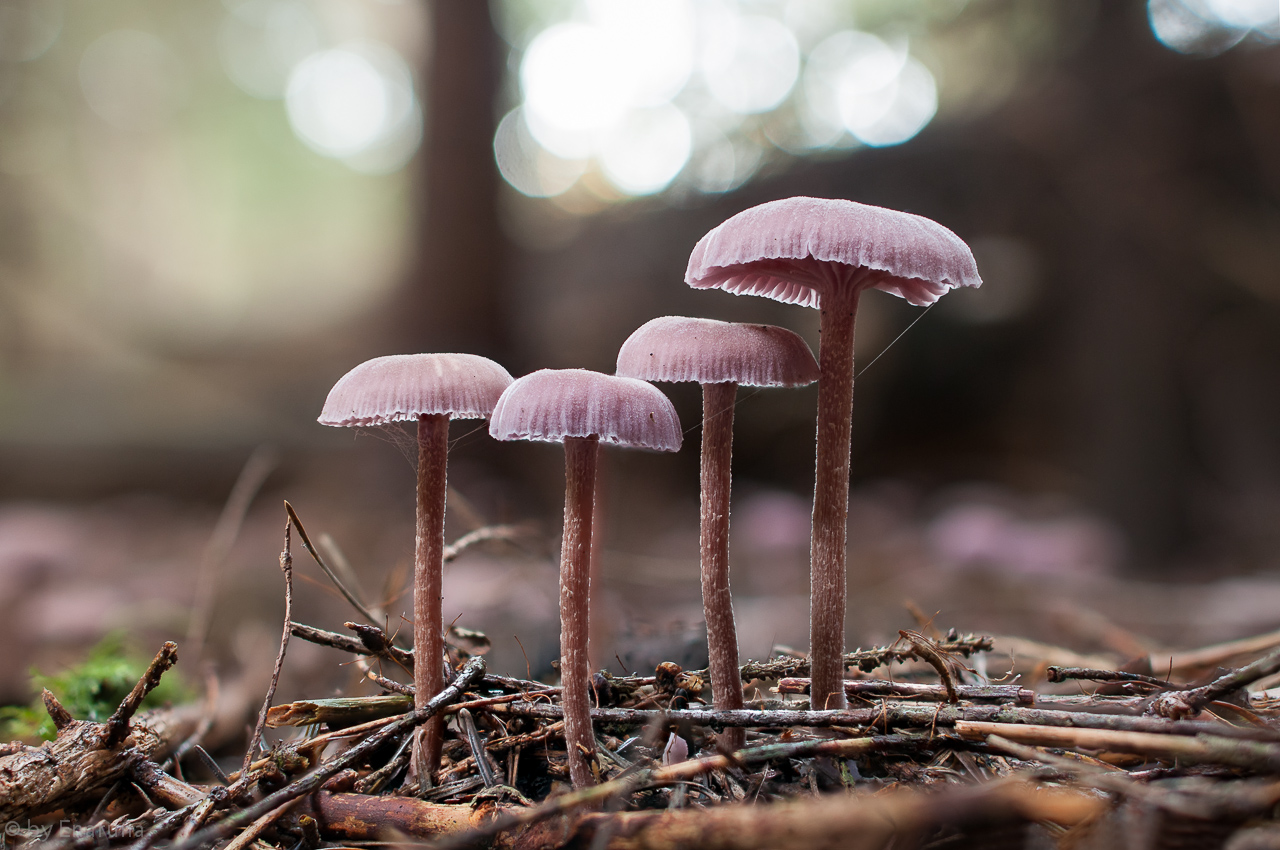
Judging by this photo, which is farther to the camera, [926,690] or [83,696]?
[83,696]

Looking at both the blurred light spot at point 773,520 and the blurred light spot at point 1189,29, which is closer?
the blurred light spot at point 773,520

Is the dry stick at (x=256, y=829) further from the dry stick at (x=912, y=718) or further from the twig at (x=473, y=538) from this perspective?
the twig at (x=473, y=538)

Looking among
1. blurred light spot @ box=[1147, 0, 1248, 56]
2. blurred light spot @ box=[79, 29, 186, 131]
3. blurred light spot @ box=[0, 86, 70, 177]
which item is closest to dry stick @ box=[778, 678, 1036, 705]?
blurred light spot @ box=[1147, 0, 1248, 56]

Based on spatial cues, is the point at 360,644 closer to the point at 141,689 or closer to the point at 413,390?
the point at 141,689

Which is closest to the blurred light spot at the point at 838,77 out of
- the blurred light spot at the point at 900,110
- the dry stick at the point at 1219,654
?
the blurred light spot at the point at 900,110

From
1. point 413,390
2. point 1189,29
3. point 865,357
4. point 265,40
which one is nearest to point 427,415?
point 413,390

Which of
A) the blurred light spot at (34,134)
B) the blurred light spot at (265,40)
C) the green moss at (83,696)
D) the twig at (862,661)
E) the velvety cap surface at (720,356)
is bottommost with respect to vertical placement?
the green moss at (83,696)

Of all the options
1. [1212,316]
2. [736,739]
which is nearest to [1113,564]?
[1212,316]
